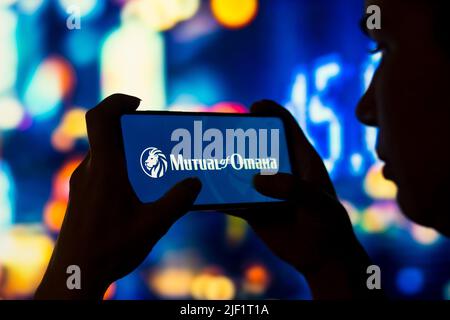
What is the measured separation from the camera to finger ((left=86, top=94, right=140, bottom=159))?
615 mm

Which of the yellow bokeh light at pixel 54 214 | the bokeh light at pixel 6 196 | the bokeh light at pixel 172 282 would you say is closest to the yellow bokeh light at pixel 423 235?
the bokeh light at pixel 172 282

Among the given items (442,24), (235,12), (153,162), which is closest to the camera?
(442,24)

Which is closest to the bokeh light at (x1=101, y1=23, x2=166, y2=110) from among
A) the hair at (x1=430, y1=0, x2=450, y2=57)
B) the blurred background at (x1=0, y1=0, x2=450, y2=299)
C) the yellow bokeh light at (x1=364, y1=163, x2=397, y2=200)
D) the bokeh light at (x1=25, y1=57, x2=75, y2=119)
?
the blurred background at (x1=0, y1=0, x2=450, y2=299)

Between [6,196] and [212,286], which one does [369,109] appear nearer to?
[212,286]

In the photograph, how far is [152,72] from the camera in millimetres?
1606

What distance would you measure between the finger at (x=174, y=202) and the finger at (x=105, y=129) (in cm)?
8

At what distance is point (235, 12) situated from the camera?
1665mm

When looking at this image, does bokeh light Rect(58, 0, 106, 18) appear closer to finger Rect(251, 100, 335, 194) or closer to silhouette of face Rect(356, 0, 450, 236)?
finger Rect(251, 100, 335, 194)

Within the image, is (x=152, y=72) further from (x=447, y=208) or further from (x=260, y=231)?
(x=447, y=208)

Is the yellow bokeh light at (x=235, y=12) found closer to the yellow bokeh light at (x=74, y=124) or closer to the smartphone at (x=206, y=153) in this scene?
the yellow bokeh light at (x=74, y=124)

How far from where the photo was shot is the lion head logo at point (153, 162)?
2.20 feet

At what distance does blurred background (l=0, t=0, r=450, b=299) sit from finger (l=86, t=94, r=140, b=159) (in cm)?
93

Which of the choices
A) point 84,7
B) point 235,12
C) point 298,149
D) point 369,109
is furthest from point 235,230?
point 369,109

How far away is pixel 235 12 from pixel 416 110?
1.16m
